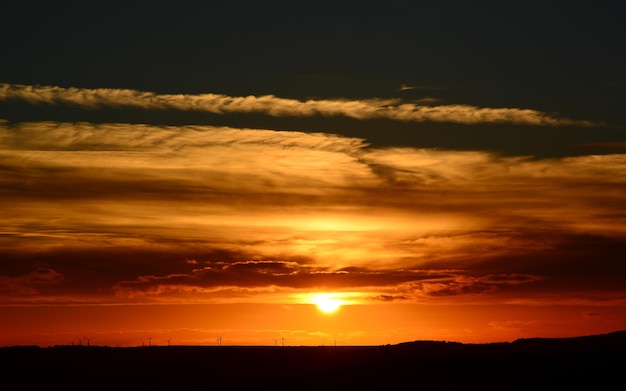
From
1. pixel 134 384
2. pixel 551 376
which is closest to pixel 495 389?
pixel 551 376

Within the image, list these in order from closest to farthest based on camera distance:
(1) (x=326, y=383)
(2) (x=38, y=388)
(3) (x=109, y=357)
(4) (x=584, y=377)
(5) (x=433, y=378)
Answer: (4) (x=584, y=377), (5) (x=433, y=378), (1) (x=326, y=383), (2) (x=38, y=388), (3) (x=109, y=357)

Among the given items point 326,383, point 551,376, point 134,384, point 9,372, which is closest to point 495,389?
point 551,376

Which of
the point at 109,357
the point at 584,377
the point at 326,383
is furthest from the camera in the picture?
the point at 109,357

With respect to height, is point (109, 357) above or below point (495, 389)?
above

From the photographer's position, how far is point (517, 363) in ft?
472

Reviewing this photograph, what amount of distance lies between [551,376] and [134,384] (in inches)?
2774

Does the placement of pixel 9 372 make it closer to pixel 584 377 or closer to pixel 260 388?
pixel 260 388

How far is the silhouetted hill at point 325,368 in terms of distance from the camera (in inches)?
5444

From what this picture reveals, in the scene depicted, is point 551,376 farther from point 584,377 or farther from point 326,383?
point 326,383

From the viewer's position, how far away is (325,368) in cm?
17675

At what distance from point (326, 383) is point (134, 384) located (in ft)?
126

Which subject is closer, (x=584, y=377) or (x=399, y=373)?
(x=584, y=377)

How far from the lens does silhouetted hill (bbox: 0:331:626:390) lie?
138m

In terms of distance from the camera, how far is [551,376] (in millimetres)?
135750
